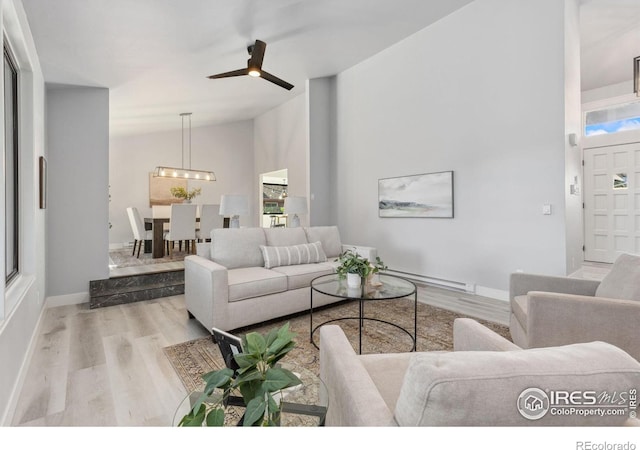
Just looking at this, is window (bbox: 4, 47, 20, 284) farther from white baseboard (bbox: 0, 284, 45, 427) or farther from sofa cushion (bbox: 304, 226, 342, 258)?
sofa cushion (bbox: 304, 226, 342, 258)

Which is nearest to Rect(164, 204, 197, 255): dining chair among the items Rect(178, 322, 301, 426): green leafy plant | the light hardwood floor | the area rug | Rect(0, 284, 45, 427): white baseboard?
the light hardwood floor

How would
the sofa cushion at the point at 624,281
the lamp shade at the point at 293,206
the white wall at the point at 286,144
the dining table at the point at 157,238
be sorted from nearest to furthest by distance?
the sofa cushion at the point at 624,281 → the lamp shade at the point at 293,206 → the dining table at the point at 157,238 → the white wall at the point at 286,144

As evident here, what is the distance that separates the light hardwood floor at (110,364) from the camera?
68.9 inches

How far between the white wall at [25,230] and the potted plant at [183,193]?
378cm

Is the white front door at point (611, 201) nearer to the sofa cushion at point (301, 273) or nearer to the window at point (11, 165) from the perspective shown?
the sofa cushion at point (301, 273)

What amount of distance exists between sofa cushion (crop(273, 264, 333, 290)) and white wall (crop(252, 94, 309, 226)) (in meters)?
2.67

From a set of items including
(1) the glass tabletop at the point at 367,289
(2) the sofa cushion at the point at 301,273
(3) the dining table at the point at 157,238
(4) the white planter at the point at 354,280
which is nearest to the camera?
(1) the glass tabletop at the point at 367,289

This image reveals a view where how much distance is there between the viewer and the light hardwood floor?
1749mm

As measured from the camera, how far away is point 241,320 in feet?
9.14

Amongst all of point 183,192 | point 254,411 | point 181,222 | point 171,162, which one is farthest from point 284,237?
point 171,162

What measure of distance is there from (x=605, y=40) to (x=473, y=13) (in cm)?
192

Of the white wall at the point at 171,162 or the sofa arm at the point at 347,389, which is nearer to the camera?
the sofa arm at the point at 347,389

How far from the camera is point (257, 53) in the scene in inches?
138

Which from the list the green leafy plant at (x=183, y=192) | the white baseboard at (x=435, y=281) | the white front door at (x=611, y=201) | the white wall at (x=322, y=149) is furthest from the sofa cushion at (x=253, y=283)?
the white front door at (x=611, y=201)
